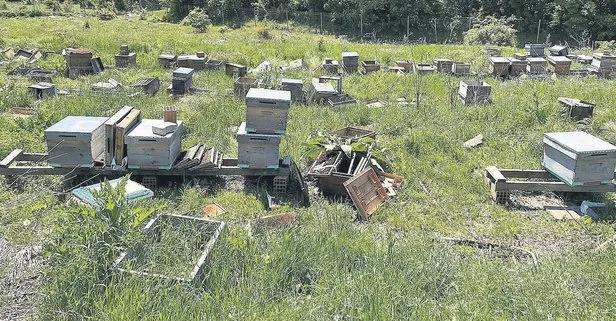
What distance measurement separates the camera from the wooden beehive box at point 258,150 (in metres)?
7.16

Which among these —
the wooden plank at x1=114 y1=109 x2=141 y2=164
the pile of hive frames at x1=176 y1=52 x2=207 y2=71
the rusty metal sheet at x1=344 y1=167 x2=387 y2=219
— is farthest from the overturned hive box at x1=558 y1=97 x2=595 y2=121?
the pile of hive frames at x1=176 y1=52 x2=207 y2=71

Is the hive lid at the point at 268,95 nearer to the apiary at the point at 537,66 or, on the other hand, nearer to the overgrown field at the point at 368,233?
the overgrown field at the point at 368,233

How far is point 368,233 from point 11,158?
16.8 feet

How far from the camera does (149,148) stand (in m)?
6.96

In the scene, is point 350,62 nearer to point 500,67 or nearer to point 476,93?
point 500,67

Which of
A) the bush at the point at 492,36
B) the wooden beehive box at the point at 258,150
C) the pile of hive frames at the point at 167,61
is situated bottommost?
the wooden beehive box at the point at 258,150

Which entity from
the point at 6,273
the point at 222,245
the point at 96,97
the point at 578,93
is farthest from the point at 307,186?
the point at 578,93

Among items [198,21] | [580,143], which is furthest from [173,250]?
[198,21]

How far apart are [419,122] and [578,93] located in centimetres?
475

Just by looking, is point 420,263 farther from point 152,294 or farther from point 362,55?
point 362,55

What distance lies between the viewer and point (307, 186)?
7.51m

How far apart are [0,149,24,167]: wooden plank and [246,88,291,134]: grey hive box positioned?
A: 11.0 feet

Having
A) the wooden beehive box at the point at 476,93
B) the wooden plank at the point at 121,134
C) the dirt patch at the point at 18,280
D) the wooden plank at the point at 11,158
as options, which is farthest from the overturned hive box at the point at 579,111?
the wooden plank at the point at 11,158

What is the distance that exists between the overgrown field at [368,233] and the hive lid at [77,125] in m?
0.82
